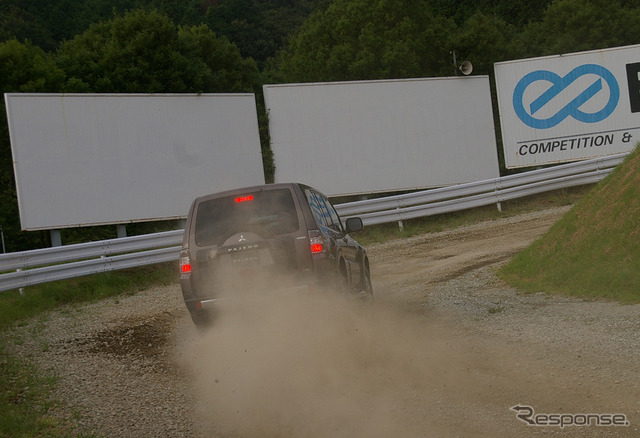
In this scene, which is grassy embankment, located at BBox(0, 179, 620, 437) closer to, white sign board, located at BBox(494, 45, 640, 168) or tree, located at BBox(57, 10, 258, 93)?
white sign board, located at BBox(494, 45, 640, 168)

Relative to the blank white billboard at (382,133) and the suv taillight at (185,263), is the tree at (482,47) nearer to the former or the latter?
the blank white billboard at (382,133)

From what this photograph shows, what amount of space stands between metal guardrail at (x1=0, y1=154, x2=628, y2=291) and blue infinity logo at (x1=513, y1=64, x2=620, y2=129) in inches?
88.6

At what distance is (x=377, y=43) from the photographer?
42844mm

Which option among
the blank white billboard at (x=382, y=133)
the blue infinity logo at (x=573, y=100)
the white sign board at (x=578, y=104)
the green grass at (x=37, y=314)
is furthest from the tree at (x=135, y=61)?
the green grass at (x=37, y=314)

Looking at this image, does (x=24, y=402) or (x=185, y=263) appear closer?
(x=24, y=402)

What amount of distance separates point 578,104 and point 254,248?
1951cm

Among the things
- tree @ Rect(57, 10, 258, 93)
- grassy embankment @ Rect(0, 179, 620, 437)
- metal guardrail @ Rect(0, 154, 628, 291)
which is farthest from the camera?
tree @ Rect(57, 10, 258, 93)

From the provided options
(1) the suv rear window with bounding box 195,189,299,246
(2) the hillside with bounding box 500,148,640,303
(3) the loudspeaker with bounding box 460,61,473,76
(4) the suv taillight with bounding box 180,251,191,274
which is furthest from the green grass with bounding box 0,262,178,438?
(3) the loudspeaker with bounding box 460,61,473,76

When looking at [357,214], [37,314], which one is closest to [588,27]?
[357,214]

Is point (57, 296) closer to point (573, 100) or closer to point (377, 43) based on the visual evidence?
point (573, 100)

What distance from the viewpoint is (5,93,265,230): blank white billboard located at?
1878cm

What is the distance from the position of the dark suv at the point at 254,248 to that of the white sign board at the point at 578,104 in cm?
1802

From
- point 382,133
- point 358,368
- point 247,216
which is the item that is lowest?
point 358,368

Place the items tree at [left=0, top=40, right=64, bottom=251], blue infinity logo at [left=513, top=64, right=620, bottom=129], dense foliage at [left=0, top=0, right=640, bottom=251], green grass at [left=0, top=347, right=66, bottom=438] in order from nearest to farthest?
green grass at [left=0, top=347, right=66, bottom=438] → blue infinity logo at [left=513, top=64, right=620, bottom=129] → tree at [left=0, top=40, right=64, bottom=251] → dense foliage at [left=0, top=0, right=640, bottom=251]
